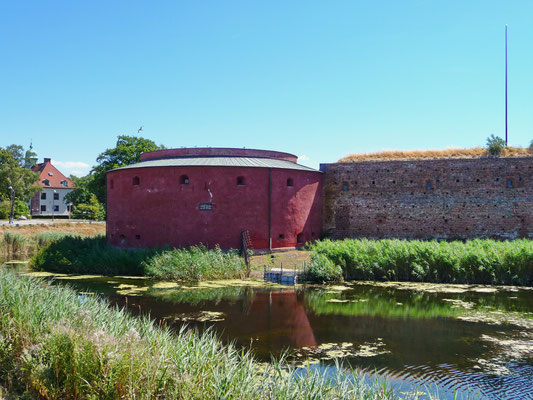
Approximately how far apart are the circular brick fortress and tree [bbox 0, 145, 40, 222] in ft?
72.4

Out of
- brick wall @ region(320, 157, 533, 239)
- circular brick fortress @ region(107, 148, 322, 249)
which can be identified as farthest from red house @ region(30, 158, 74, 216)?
brick wall @ region(320, 157, 533, 239)

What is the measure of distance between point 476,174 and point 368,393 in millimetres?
16245

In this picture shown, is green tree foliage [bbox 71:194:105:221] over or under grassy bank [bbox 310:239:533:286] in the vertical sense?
over

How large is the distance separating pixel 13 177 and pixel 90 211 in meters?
6.81

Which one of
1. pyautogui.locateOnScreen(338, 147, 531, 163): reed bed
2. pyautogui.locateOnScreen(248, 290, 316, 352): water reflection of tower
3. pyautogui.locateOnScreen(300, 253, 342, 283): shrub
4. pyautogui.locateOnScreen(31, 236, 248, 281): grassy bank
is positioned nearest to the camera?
pyautogui.locateOnScreen(248, 290, 316, 352): water reflection of tower

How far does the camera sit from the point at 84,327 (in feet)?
18.8

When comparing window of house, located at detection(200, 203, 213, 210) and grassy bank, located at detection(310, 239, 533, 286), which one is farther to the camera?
window of house, located at detection(200, 203, 213, 210)

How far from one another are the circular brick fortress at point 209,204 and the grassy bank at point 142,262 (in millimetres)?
953

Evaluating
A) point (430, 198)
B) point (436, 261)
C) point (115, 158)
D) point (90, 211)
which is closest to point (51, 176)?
point (90, 211)

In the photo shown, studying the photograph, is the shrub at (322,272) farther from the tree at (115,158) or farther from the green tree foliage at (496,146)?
the tree at (115,158)

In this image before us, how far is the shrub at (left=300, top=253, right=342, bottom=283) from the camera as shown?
1428cm

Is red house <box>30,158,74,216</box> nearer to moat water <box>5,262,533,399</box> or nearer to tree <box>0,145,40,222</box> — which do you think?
tree <box>0,145,40,222</box>

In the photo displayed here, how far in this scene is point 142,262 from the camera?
15.6 m

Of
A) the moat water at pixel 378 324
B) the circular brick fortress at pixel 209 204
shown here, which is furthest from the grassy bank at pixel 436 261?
the circular brick fortress at pixel 209 204
